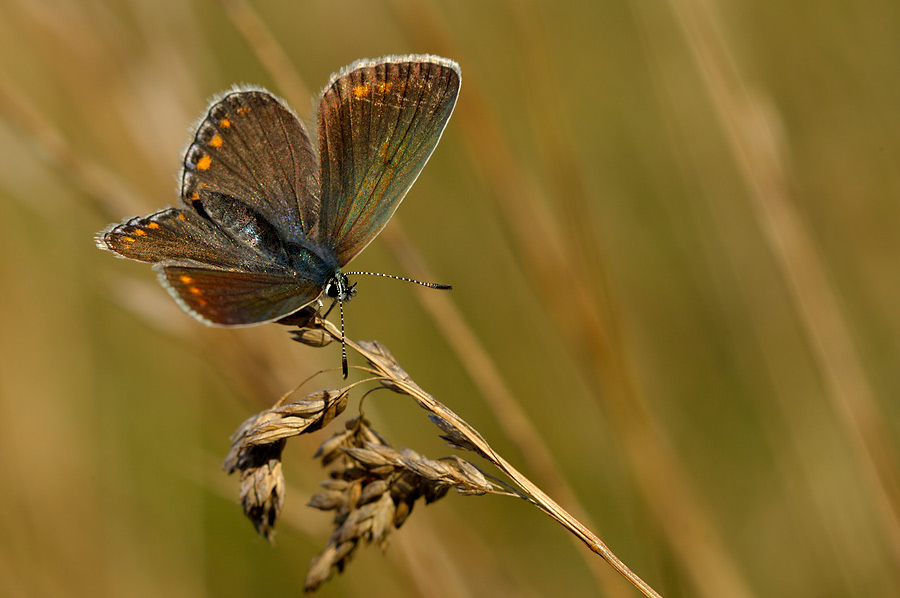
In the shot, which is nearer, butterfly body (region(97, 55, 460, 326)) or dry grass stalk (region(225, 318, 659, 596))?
dry grass stalk (region(225, 318, 659, 596))

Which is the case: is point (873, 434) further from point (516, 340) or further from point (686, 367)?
point (516, 340)

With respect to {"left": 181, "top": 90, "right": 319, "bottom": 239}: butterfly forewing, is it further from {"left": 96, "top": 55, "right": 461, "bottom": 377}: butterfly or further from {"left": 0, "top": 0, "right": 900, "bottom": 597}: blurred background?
{"left": 0, "top": 0, "right": 900, "bottom": 597}: blurred background

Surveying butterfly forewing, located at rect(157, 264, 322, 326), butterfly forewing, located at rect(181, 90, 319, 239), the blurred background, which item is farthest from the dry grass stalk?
butterfly forewing, located at rect(181, 90, 319, 239)

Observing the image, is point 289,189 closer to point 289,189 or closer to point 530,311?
point 289,189

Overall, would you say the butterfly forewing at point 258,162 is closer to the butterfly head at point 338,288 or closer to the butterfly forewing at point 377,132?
the butterfly forewing at point 377,132

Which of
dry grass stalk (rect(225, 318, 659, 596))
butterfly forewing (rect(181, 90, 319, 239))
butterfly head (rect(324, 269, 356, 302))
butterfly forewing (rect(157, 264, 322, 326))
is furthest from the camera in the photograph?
butterfly forewing (rect(181, 90, 319, 239))

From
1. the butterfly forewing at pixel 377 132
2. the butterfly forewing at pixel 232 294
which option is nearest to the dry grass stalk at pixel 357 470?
the butterfly forewing at pixel 232 294
